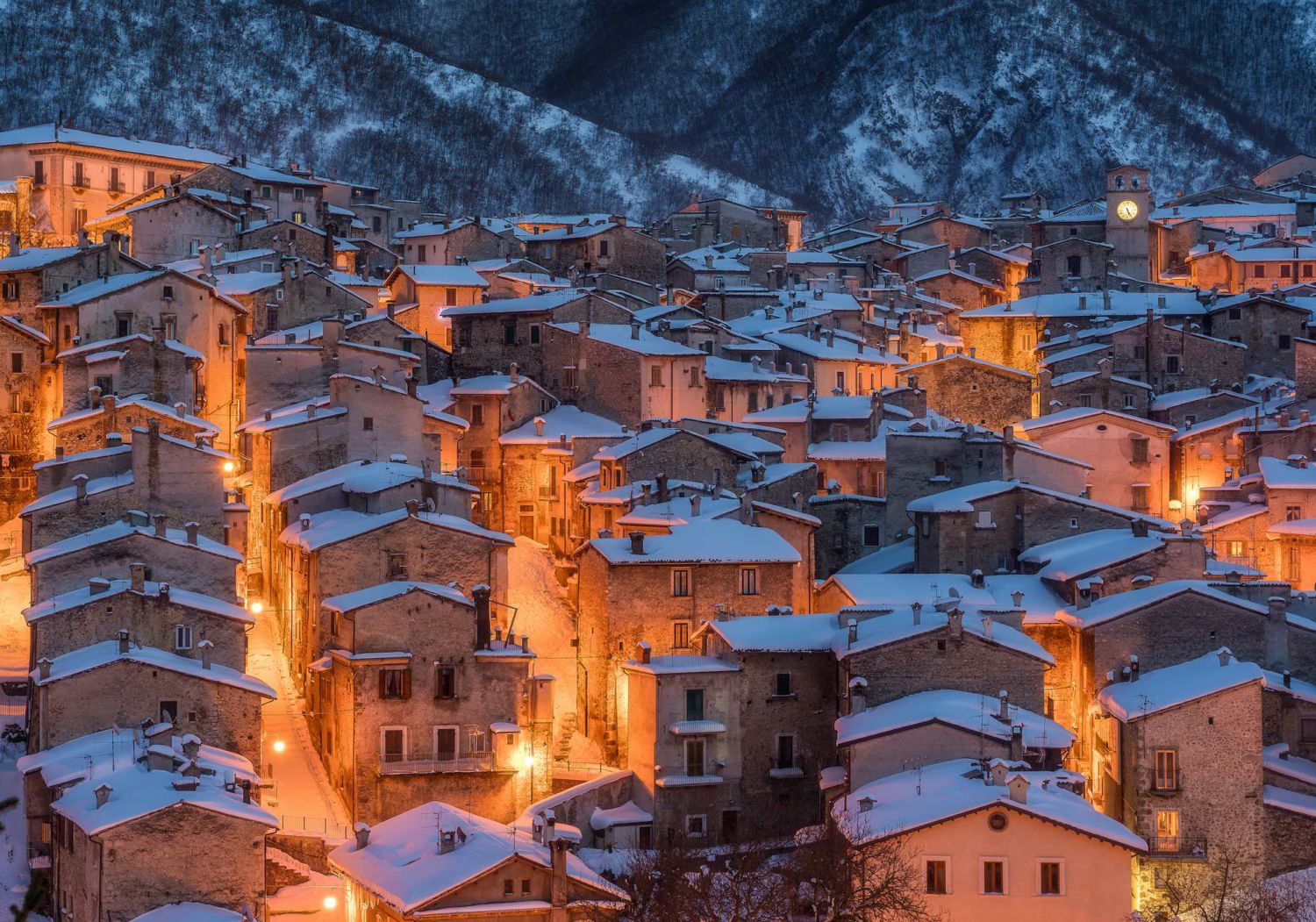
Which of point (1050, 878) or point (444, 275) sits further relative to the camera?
point (444, 275)

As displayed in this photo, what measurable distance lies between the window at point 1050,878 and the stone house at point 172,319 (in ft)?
95.9

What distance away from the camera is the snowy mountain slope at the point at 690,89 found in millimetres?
141500

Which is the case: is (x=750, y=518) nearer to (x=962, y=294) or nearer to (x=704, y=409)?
(x=704, y=409)

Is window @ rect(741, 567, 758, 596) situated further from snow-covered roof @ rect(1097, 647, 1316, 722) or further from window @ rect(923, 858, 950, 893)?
window @ rect(923, 858, 950, 893)

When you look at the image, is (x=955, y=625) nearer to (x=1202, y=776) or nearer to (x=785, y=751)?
(x=785, y=751)

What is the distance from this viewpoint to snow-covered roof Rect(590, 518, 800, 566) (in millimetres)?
51750

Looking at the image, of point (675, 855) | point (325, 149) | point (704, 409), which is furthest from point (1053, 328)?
point (325, 149)

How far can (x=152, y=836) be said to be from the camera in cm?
3978

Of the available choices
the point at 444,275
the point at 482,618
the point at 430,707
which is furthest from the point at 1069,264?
the point at 430,707

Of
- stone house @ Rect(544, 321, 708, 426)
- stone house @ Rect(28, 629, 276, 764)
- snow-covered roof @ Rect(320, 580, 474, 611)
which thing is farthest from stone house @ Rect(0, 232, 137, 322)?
stone house @ Rect(28, 629, 276, 764)

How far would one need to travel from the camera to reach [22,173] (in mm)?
84688

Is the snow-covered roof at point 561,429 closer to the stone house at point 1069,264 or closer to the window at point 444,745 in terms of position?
the window at point 444,745

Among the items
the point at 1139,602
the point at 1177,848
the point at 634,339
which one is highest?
the point at 634,339

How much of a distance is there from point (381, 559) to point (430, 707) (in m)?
4.49
